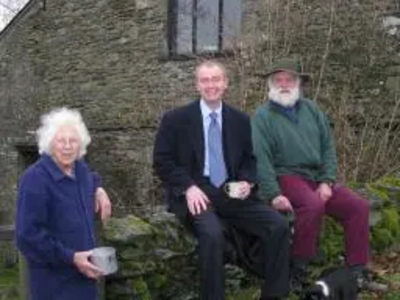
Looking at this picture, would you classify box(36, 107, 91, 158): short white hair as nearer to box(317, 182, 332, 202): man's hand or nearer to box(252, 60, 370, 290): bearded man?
box(252, 60, 370, 290): bearded man

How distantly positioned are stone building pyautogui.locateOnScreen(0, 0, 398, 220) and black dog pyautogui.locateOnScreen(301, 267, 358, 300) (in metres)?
4.75

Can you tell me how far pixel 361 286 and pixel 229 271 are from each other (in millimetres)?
955

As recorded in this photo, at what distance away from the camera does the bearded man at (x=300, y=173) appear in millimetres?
5074

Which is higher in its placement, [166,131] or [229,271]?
[166,131]

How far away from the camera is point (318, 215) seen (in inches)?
A: 201

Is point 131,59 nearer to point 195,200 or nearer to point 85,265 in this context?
point 195,200

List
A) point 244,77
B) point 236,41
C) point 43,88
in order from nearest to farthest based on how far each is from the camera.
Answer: point 244,77
point 236,41
point 43,88

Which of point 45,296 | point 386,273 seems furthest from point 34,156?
point 45,296

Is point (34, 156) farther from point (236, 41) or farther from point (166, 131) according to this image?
point (166, 131)

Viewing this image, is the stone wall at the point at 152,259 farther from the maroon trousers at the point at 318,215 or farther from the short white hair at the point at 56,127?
the short white hair at the point at 56,127

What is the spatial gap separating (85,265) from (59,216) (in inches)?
10.9

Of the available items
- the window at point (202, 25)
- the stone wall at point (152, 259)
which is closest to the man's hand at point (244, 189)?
the stone wall at point (152, 259)

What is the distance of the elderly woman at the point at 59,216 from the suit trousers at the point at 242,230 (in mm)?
764

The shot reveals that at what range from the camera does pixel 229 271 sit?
18.0 feet
